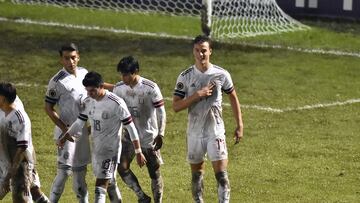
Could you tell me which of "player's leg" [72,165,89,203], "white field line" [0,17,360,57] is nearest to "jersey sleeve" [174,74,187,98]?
"player's leg" [72,165,89,203]

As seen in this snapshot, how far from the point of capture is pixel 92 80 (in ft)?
51.6

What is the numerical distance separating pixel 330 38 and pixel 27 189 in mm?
18297

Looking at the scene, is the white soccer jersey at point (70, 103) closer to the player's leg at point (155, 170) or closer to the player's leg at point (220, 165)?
the player's leg at point (155, 170)

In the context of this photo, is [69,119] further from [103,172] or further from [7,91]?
[7,91]

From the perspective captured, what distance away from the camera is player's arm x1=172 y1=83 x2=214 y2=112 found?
16.3 m

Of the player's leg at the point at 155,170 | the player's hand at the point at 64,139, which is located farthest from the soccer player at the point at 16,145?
the player's leg at the point at 155,170

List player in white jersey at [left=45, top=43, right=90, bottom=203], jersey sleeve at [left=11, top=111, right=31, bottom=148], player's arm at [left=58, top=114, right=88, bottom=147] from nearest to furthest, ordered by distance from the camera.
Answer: jersey sleeve at [left=11, top=111, right=31, bottom=148] → player's arm at [left=58, top=114, right=88, bottom=147] → player in white jersey at [left=45, top=43, right=90, bottom=203]

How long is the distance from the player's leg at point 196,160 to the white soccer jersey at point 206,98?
0.42 feet

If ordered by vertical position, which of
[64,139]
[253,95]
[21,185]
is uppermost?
[64,139]

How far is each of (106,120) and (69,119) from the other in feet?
3.56

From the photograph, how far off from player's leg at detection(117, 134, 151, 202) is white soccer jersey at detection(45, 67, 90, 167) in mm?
525

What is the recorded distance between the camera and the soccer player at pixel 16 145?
1551 centimetres

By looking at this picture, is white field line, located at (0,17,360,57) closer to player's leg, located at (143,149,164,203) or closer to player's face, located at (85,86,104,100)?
player's leg, located at (143,149,164,203)

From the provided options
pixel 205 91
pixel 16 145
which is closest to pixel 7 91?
pixel 16 145
